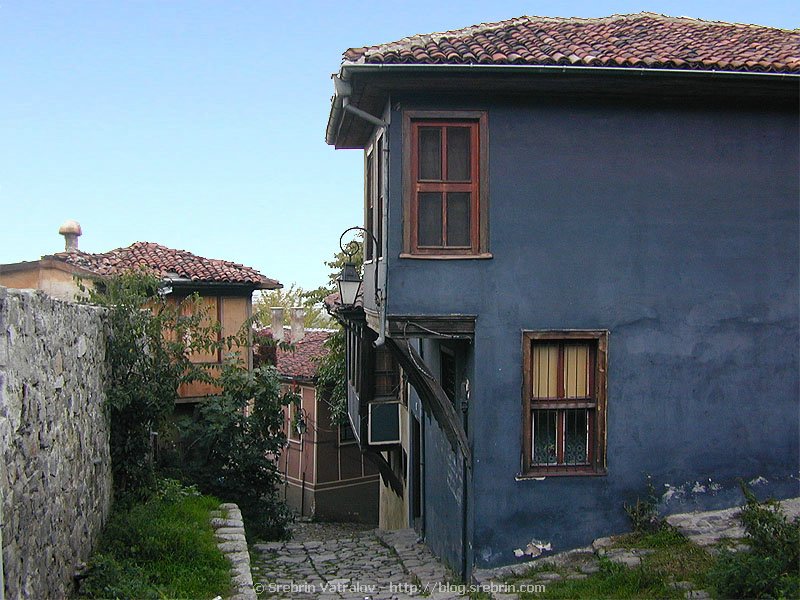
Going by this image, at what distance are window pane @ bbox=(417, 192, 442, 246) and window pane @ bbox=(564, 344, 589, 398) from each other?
6.06 feet

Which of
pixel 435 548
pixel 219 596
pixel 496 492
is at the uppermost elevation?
pixel 496 492

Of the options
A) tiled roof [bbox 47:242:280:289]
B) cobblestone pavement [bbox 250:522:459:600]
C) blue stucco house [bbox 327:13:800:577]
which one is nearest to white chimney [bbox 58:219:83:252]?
tiled roof [bbox 47:242:280:289]

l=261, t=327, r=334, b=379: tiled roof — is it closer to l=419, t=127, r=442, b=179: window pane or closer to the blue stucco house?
the blue stucco house

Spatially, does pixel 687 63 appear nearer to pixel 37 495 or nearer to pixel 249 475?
pixel 37 495

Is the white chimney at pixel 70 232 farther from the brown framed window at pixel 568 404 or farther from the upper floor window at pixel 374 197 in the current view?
the brown framed window at pixel 568 404

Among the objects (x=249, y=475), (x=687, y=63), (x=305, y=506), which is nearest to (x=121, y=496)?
(x=249, y=475)

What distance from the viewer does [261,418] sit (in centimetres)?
1416

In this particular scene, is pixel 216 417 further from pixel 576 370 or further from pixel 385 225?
pixel 576 370

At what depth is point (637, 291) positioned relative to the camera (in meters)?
8.98

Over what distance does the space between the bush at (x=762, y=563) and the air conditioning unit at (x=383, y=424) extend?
8642 millimetres

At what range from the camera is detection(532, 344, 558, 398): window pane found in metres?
→ 8.93

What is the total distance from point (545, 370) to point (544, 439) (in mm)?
744

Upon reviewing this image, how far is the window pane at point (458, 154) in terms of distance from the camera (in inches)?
342

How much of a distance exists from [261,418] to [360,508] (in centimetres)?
1384
